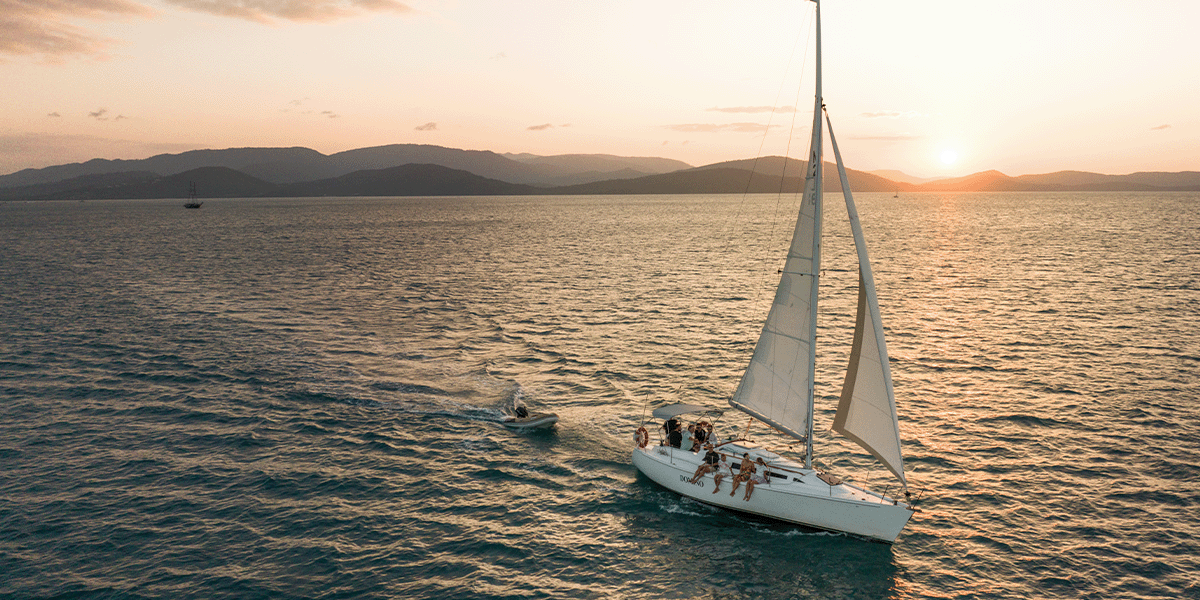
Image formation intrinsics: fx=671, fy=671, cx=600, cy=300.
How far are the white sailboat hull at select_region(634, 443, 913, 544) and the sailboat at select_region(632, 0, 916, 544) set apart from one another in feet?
0.13

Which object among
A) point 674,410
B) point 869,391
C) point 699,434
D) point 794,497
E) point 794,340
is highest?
point 794,340

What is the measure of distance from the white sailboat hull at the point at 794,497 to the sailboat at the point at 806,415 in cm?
4

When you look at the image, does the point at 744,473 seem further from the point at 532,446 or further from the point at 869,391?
the point at 532,446

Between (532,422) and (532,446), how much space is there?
205 centimetres

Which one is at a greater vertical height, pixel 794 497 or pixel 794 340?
pixel 794 340

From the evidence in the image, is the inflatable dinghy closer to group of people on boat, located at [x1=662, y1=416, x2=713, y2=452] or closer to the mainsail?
group of people on boat, located at [x1=662, y1=416, x2=713, y2=452]

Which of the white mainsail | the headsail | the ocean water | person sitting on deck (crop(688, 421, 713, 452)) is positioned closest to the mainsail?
the white mainsail

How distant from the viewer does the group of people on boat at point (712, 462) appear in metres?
26.6

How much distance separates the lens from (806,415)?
90.3 ft

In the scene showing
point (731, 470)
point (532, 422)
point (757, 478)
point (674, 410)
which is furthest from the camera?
point (532, 422)

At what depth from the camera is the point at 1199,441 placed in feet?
110

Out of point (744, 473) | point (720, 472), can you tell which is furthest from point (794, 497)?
point (720, 472)

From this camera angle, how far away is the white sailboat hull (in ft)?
80.3

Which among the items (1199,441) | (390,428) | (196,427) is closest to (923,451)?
(1199,441)
